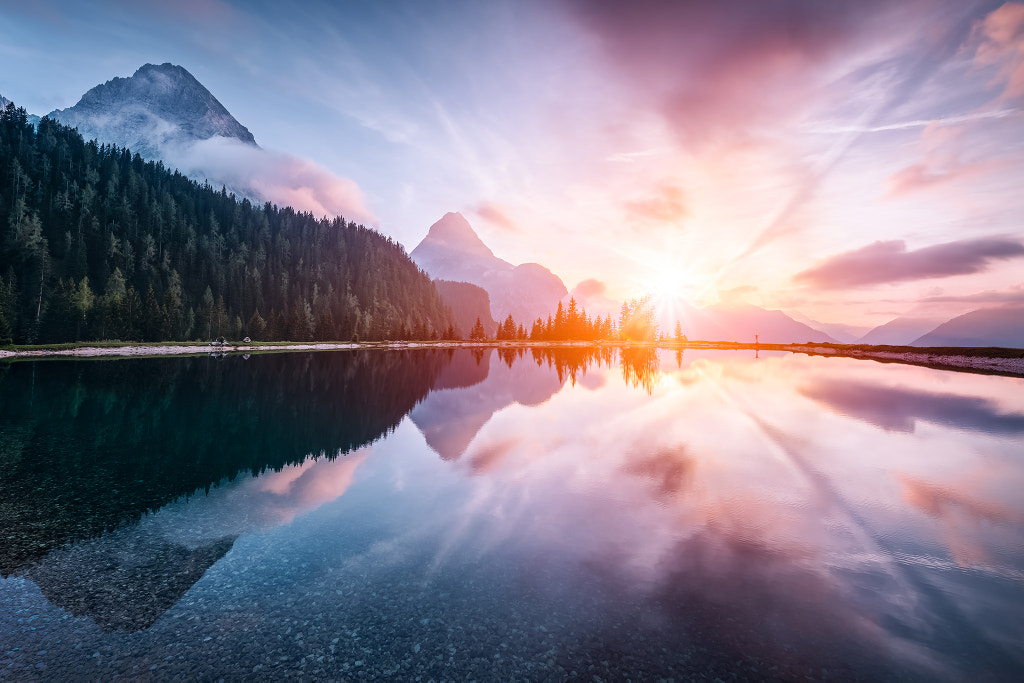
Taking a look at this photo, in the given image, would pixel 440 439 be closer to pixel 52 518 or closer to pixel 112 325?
pixel 52 518

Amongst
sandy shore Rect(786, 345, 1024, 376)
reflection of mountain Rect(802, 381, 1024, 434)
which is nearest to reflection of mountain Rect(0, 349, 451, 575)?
reflection of mountain Rect(802, 381, 1024, 434)

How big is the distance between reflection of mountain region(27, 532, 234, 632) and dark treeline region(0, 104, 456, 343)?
91063mm

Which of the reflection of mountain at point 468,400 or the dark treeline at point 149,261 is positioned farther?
the dark treeline at point 149,261

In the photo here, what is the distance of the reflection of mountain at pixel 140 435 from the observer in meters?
13.4

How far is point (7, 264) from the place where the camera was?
327 feet

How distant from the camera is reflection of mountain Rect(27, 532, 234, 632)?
339 inches

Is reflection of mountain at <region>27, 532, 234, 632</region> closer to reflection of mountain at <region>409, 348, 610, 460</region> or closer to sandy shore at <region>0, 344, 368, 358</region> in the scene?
reflection of mountain at <region>409, 348, 610, 460</region>

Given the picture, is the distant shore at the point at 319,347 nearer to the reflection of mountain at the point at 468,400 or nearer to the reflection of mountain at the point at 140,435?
the reflection of mountain at the point at 140,435

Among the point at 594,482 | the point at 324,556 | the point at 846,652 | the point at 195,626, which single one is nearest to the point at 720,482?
the point at 594,482

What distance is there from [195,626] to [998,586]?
57.0 ft

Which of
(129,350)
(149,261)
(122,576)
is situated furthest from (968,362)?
(149,261)

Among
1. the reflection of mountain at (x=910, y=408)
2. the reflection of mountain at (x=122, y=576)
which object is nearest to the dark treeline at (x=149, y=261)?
the reflection of mountain at (x=122, y=576)

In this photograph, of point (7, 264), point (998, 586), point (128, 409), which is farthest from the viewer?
point (7, 264)

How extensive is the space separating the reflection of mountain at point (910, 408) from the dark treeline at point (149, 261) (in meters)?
113
